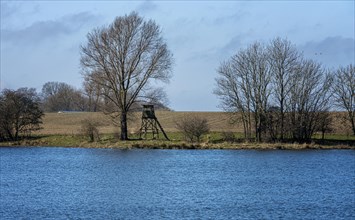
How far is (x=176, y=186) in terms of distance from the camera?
30891 mm

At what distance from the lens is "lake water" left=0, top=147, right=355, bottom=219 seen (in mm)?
23828

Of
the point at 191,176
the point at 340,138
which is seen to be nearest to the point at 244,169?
the point at 191,176

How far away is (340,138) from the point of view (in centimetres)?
6569

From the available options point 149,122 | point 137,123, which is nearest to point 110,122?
point 137,123

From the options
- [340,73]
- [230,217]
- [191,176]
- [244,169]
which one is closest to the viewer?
[230,217]

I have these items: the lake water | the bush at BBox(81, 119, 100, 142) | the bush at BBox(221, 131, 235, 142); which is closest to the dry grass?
the bush at BBox(221, 131, 235, 142)

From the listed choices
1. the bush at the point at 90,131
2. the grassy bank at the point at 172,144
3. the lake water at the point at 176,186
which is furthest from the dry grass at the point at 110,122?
the lake water at the point at 176,186

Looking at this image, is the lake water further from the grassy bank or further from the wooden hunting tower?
the wooden hunting tower

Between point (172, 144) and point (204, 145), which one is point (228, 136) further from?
point (172, 144)

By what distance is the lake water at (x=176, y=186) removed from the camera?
2383cm

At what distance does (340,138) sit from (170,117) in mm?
28488

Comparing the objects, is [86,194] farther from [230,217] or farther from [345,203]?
[345,203]

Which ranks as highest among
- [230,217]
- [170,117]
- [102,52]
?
[102,52]

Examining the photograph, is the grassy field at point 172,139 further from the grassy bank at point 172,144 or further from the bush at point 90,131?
the bush at point 90,131
